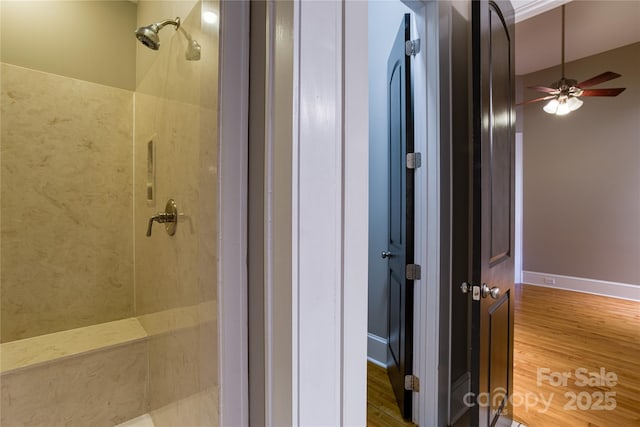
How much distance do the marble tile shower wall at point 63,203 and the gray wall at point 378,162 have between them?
173 cm

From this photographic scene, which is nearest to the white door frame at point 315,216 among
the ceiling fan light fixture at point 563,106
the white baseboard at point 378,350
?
the white baseboard at point 378,350

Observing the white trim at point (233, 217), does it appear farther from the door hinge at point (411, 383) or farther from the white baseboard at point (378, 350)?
the white baseboard at point (378, 350)

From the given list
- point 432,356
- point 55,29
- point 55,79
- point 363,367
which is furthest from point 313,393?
point 55,29

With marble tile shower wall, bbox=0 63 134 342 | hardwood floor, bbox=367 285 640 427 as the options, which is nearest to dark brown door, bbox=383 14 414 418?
hardwood floor, bbox=367 285 640 427

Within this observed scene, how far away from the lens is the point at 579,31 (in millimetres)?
3525

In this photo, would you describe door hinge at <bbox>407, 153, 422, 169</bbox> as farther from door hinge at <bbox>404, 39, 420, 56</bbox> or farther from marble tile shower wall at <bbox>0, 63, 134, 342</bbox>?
marble tile shower wall at <bbox>0, 63, 134, 342</bbox>

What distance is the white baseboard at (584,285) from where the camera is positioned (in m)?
3.90

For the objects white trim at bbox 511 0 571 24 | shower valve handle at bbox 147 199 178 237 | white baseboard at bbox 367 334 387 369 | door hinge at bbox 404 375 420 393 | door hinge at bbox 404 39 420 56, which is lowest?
white baseboard at bbox 367 334 387 369

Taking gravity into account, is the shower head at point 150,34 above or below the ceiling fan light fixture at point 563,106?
below

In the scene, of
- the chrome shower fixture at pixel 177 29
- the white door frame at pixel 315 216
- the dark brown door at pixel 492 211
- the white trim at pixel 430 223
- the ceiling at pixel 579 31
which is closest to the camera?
the white door frame at pixel 315 216

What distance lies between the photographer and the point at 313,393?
55 centimetres

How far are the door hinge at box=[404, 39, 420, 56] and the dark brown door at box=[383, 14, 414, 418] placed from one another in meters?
0.02

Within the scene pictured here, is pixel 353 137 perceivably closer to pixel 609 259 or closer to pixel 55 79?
pixel 55 79

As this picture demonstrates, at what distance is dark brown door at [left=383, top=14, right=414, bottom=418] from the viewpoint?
64.7 inches
